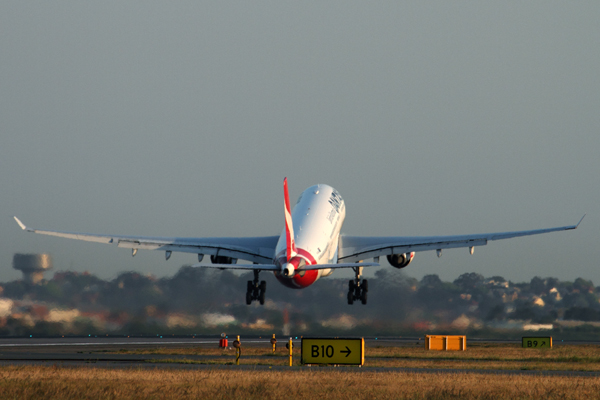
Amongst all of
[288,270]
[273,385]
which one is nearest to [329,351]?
[273,385]

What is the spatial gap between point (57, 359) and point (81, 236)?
14.7m

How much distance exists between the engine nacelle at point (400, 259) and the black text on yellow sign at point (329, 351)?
2625cm

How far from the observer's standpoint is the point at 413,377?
33.9m

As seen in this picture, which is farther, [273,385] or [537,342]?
[537,342]

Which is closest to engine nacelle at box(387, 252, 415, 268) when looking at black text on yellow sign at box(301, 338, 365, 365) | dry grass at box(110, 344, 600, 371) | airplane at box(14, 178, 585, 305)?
airplane at box(14, 178, 585, 305)

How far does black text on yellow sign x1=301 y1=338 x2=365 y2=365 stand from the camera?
39000mm

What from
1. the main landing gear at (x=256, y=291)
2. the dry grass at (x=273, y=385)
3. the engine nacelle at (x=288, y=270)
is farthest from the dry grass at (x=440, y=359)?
the dry grass at (x=273, y=385)

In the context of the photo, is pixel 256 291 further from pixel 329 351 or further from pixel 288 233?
pixel 329 351

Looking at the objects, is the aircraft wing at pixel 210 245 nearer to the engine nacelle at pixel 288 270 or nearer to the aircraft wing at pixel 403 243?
the aircraft wing at pixel 403 243

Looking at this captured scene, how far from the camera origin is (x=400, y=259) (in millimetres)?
65750

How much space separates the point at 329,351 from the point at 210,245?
2555cm

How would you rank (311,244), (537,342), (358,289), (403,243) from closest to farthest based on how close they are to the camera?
(311,244), (403,243), (358,289), (537,342)

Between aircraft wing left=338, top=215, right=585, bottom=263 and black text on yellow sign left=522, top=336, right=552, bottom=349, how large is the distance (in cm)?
1190

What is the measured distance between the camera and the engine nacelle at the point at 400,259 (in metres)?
65.4
